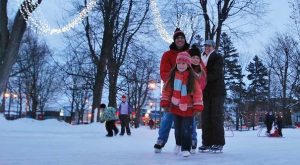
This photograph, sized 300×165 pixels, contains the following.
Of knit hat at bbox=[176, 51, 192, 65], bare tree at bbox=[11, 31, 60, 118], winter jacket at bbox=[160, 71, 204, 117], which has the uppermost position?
bare tree at bbox=[11, 31, 60, 118]

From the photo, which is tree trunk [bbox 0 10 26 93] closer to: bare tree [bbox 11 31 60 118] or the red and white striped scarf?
the red and white striped scarf

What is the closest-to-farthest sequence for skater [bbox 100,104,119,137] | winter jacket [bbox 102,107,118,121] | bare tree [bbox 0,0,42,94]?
bare tree [bbox 0,0,42,94] < skater [bbox 100,104,119,137] < winter jacket [bbox 102,107,118,121]

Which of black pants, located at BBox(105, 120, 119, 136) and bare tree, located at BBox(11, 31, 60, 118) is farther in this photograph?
bare tree, located at BBox(11, 31, 60, 118)

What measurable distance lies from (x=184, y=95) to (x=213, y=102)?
1.70 meters

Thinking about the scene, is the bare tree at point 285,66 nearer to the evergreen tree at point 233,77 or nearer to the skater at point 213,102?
the evergreen tree at point 233,77

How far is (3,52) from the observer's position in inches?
672

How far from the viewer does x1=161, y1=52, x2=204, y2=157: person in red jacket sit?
6.84 m

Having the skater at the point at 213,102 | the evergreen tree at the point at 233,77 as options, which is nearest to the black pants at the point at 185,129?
the skater at the point at 213,102

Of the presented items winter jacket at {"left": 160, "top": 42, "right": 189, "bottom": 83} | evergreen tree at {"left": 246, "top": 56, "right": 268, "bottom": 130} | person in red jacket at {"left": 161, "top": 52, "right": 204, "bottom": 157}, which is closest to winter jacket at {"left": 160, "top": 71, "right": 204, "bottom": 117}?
person in red jacket at {"left": 161, "top": 52, "right": 204, "bottom": 157}

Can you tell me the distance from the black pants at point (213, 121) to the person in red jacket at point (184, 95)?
139 cm

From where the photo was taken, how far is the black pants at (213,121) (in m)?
8.34

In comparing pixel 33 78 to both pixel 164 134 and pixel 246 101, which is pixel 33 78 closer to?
pixel 246 101

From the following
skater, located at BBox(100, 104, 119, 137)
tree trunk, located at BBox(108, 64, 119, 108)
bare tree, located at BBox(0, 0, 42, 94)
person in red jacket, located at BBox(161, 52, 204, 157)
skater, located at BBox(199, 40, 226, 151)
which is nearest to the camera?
person in red jacket, located at BBox(161, 52, 204, 157)

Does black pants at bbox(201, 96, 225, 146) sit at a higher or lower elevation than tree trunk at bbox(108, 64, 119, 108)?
lower
